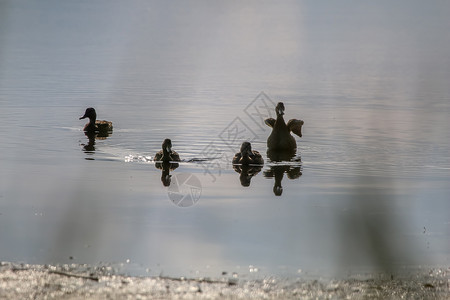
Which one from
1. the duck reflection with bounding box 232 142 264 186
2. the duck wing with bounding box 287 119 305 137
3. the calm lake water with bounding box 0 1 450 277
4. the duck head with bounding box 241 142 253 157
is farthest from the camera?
the duck wing with bounding box 287 119 305 137

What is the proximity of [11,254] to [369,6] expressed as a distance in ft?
367

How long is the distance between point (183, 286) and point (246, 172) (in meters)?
7.39

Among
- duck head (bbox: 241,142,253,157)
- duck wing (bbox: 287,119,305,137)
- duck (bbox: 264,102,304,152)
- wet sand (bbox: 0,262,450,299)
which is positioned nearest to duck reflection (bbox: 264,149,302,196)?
duck (bbox: 264,102,304,152)

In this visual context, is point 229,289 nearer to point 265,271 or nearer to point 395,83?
point 265,271

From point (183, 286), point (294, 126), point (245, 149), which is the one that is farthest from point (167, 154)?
point (183, 286)

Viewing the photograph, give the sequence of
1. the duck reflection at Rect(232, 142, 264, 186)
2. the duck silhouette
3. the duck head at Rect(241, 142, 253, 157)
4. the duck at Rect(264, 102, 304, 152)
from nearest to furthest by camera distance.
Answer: the duck silhouette, the duck reflection at Rect(232, 142, 264, 186), the duck head at Rect(241, 142, 253, 157), the duck at Rect(264, 102, 304, 152)

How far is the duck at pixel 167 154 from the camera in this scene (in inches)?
610

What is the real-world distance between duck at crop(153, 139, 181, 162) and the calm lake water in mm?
236

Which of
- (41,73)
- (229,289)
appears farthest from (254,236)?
(41,73)

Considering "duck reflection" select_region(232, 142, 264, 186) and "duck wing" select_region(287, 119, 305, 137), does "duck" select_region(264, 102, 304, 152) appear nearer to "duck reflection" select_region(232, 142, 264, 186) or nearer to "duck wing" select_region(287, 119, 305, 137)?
Result: "duck wing" select_region(287, 119, 305, 137)

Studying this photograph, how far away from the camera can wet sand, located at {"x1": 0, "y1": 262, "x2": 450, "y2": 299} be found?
723cm

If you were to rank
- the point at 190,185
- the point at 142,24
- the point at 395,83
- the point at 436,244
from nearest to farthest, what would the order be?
the point at 436,244
the point at 190,185
the point at 395,83
the point at 142,24

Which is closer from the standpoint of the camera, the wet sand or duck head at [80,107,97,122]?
the wet sand

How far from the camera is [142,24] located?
8956cm
